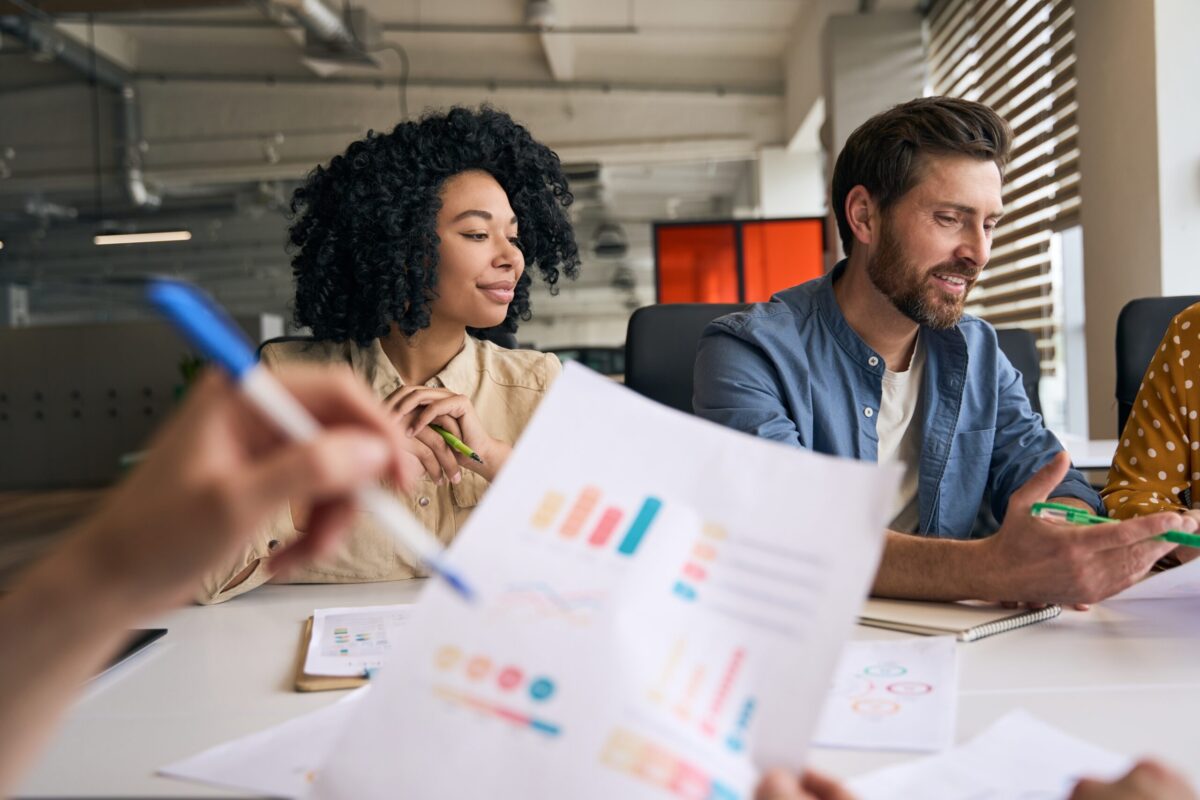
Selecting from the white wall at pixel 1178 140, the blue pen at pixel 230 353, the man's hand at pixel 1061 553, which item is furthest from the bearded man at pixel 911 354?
the white wall at pixel 1178 140

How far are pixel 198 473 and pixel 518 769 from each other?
22 cm

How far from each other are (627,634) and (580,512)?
78mm

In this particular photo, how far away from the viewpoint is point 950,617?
1.09 m

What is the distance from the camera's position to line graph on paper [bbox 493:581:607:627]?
0.54 meters

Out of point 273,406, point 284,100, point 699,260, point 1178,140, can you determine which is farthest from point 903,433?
point 284,100

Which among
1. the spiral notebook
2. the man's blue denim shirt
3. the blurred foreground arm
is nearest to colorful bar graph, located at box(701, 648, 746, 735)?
the blurred foreground arm

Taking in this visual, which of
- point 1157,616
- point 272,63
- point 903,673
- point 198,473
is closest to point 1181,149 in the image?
point 1157,616

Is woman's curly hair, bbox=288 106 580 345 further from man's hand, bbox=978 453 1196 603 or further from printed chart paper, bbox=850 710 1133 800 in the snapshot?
printed chart paper, bbox=850 710 1133 800

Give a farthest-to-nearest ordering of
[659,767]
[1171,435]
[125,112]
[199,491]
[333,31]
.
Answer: [125,112]
[333,31]
[1171,435]
[659,767]
[199,491]

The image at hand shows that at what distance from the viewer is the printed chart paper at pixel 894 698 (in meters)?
0.75

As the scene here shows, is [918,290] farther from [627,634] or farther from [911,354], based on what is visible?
[627,634]

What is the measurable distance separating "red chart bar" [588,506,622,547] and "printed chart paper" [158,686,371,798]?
261mm

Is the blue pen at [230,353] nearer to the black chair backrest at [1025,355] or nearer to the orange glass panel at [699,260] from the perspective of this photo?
the black chair backrest at [1025,355]

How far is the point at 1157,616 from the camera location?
3.62ft
